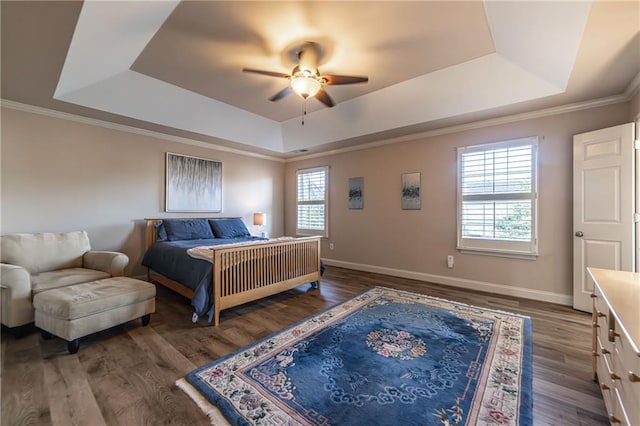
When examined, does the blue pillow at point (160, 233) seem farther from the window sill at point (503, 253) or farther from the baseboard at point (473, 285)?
the window sill at point (503, 253)

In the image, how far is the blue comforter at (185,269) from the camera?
2.69 m

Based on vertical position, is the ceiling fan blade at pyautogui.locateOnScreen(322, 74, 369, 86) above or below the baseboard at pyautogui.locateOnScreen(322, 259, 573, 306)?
above

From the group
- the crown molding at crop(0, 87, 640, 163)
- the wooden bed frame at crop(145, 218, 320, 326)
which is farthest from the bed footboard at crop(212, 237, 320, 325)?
the crown molding at crop(0, 87, 640, 163)

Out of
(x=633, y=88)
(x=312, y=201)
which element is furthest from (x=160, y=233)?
(x=633, y=88)

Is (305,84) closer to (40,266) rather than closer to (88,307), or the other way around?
(88,307)

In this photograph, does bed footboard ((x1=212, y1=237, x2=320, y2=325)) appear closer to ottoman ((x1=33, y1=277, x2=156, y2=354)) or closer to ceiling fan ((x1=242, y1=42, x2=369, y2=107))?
ottoman ((x1=33, y1=277, x2=156, y2=354))

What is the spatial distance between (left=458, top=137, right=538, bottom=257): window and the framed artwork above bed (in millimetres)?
4336

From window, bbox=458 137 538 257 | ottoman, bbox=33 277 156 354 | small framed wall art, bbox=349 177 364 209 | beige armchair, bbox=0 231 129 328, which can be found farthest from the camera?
small framed wall art, bbox=349 177 364 209

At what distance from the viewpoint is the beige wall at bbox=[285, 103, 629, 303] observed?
11.0 feet

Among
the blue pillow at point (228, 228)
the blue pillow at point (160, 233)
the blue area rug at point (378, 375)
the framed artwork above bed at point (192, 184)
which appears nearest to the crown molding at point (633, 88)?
the blue area rug at point (378, 375)

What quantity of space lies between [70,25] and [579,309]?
5.63 metres

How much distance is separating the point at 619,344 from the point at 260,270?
292 cm

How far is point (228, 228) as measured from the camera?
4840mm

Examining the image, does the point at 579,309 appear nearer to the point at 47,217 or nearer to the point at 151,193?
the point at 151,193
